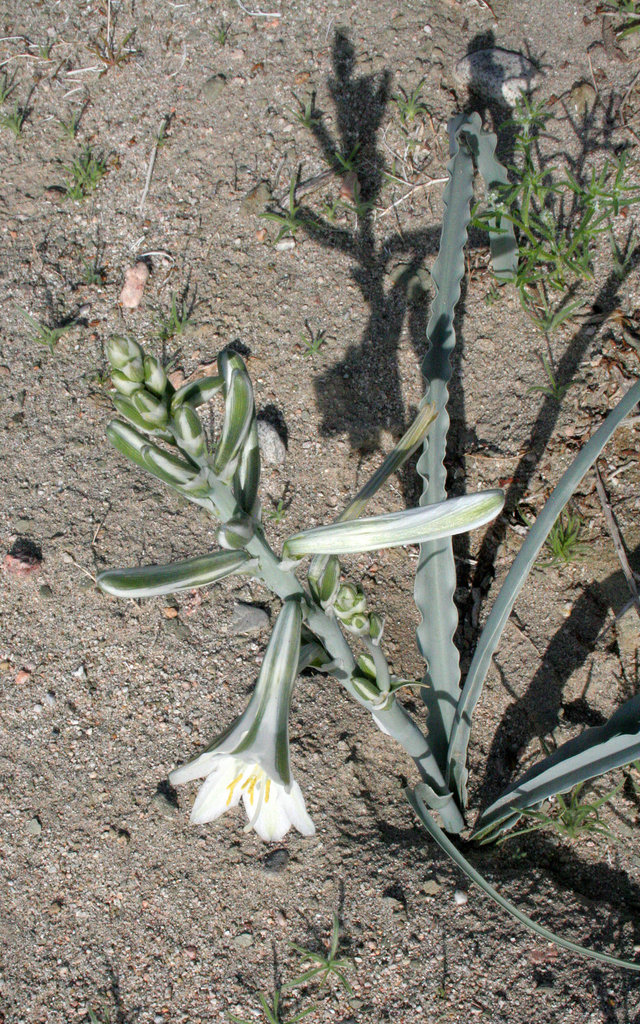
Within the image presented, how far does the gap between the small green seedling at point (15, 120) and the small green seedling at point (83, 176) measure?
0.32m

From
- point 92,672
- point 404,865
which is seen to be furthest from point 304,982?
point 92,672

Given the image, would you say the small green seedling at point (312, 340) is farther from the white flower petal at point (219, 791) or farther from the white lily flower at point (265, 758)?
the white flower petal at point (219, 791)

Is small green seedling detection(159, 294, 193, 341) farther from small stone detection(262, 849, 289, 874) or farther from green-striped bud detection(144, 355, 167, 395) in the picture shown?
small stone detection(262, 849, 289, 874)

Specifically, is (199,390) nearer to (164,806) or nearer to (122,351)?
(122,351)

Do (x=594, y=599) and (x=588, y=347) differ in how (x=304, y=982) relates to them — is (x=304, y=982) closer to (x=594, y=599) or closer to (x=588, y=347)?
(x=594, y=599)

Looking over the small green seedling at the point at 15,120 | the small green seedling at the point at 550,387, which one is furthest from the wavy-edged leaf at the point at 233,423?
the small green seedling at the point at 15,120

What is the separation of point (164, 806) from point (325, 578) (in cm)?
108

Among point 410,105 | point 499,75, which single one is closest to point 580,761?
point 410,105

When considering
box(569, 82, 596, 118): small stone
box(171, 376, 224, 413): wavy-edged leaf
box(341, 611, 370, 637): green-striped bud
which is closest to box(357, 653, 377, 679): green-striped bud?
box(341, 611, 370, 637): green-striped bud

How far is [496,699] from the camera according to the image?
2.34 metres

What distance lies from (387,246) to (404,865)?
2.10 meters

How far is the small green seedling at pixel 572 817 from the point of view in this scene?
6.60 feet

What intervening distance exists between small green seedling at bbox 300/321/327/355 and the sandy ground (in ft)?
0.08

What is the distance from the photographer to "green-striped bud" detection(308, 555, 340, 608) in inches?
55.7
